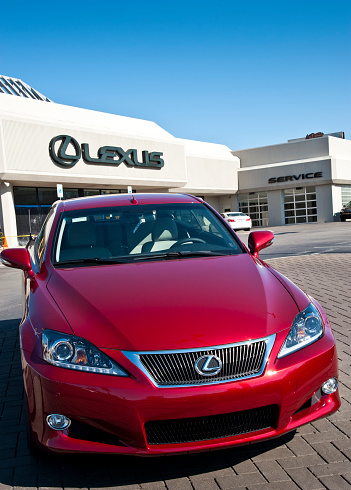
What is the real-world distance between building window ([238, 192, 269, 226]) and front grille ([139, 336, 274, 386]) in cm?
4383

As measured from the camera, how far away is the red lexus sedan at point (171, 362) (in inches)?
95.7

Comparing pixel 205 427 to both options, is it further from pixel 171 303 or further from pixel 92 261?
pixel 92 261

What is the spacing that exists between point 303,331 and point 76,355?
49.2 inches

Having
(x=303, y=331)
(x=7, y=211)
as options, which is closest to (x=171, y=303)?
(x=303, y=331)

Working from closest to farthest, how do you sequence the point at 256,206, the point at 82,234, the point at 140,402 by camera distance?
the point at 140,402 < the point at 82,234 < the point at 256,206

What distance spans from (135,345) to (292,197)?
1696 inches

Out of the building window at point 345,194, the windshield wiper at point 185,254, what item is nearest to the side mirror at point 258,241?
the windshield wiper at point 185,254

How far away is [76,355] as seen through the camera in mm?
2555

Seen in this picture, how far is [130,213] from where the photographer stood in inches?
169

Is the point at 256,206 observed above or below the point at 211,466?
above

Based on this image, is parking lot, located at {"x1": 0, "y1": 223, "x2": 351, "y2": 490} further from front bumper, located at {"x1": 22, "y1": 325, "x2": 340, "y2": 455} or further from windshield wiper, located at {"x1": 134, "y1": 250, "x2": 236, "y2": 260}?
windshield wiper, located at {"x1": 134, "y1": 250, "x2": 236, "y2": 260}

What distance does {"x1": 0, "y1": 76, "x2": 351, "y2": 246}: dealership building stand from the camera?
93.4 feet

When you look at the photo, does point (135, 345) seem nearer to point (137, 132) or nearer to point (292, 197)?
point (137, 132)

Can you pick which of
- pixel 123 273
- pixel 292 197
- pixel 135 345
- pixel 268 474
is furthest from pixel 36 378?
pixel 292 197
